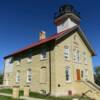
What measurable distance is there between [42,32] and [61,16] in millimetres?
5490

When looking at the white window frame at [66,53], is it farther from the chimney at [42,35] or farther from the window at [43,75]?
the chimney at [42,35]

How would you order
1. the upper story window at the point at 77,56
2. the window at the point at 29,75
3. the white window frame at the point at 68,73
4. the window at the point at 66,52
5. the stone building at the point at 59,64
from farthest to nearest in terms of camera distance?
1. the window at the point at 29,75
2. the upper story window at the point at 77,56
3. the window at the point at 66,52
4. the white window frame at the point at 68,73
5. the stone building at the point at 59,64

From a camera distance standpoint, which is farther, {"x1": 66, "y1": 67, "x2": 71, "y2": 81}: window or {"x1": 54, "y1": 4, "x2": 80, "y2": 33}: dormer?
{"x1": 54, "y1": 4, "x2": 80, "y2": 33}: dormer

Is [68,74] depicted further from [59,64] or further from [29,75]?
[29,75]

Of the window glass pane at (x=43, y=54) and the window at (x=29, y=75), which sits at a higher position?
the window glass pane at (x=43, y=54)

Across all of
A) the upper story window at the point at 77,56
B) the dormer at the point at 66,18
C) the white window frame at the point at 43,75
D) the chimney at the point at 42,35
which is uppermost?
the dormer at the point at 66,18

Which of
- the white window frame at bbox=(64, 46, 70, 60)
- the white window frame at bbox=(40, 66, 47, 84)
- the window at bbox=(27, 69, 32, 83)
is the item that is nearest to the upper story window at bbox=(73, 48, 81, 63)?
the white window frame at bbox=(64, 46, 70, 60)

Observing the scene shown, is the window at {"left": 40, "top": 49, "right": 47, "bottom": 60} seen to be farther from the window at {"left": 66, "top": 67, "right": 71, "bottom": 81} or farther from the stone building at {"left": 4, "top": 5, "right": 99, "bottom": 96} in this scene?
the window at {"left": 66, "top": 67, "right": 71, "bottom": 81}

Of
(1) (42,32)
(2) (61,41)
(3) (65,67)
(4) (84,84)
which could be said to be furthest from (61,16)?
(4) (84,84)

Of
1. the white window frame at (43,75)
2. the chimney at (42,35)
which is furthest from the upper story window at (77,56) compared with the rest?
the chimney at (42,35)

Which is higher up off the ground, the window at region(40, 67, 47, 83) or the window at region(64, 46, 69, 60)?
the window at region(64, 46, 69, 60)

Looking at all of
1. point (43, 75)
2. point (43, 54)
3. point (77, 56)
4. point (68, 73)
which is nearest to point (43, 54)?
point (43, 54)

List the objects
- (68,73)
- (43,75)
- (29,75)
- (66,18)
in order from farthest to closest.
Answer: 1. (66,18)
2. (29,75)
3. (68,73)
4. (43,75)

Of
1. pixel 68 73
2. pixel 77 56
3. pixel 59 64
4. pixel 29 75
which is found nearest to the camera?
pixel 59 64
